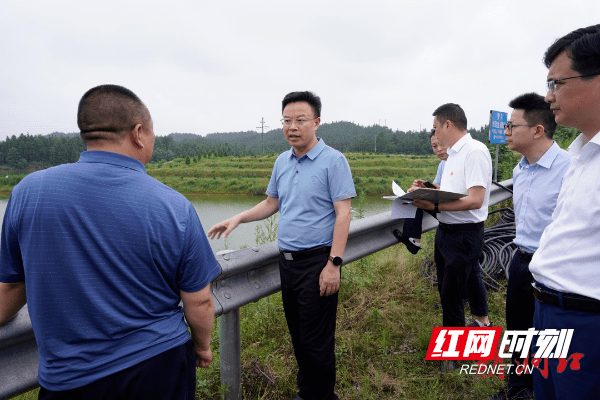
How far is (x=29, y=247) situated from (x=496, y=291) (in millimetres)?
4288

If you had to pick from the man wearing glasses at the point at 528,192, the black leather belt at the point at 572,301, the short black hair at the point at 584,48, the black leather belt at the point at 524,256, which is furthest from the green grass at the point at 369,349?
the short black hair at the point at 584,48

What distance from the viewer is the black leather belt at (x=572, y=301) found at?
1.35 metres

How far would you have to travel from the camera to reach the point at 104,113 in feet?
4.10

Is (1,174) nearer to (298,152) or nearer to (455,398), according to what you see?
(298,152)

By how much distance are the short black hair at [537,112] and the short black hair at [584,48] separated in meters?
1.20

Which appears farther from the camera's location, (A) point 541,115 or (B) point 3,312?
(A) point 541,115

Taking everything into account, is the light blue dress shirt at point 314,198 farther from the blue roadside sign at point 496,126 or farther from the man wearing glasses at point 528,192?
the blue roadside sign at point 496,126

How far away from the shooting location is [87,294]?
46.5 inches

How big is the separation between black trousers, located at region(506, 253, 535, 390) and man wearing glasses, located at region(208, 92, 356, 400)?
51.5 inches

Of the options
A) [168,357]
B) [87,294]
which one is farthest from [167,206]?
[168,357]

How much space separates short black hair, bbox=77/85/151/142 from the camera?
1246 mm

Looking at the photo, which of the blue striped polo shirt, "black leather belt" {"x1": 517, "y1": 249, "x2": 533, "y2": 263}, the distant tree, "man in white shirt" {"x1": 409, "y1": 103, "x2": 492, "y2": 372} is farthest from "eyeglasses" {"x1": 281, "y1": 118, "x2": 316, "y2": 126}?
the distant tree

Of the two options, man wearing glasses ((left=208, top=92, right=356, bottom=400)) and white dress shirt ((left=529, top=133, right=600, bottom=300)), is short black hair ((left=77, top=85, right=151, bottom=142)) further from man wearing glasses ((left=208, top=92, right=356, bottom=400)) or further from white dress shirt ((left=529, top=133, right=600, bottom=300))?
white dress shirt ((left=529, top=133, right=600, bottom=300))

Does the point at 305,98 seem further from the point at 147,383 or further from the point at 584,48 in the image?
the point at 147,383
